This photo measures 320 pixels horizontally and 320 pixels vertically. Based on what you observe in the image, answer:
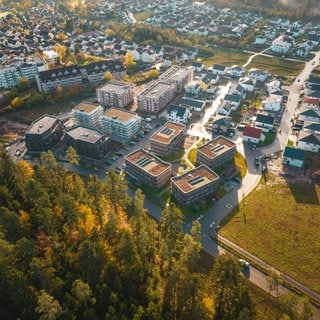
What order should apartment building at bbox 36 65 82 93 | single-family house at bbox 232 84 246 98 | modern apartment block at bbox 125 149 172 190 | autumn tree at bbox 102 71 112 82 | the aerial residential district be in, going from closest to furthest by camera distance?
the aerial residential district < modern apartment block at bbox 125 149 172 190 < single-family house at bbox 232 84 246 98 < apartment building at bbox 36 65 82 93 < autumn tree at bbox 102 71 112 82

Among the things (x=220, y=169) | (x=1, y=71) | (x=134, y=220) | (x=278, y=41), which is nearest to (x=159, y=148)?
(x=220, y=169)

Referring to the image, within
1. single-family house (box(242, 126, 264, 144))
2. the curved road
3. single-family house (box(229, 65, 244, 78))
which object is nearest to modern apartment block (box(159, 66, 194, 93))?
the curved road

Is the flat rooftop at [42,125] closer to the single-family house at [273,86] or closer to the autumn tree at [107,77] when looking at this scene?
the autumn tree at [107,77]

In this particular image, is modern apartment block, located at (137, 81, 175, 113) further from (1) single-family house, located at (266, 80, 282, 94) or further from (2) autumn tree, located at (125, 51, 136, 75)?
(1) single-family house, located at (266, 80, 282, 94)

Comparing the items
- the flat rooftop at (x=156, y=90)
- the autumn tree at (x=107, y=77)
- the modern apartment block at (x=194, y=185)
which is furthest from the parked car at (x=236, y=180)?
the autumn tree at (x=107, y=77)

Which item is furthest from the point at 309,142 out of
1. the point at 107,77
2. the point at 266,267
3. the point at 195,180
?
the point at 107,77

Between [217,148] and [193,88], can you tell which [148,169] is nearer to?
[217,148]

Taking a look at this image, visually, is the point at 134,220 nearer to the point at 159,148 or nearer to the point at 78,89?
the point at 159,148
